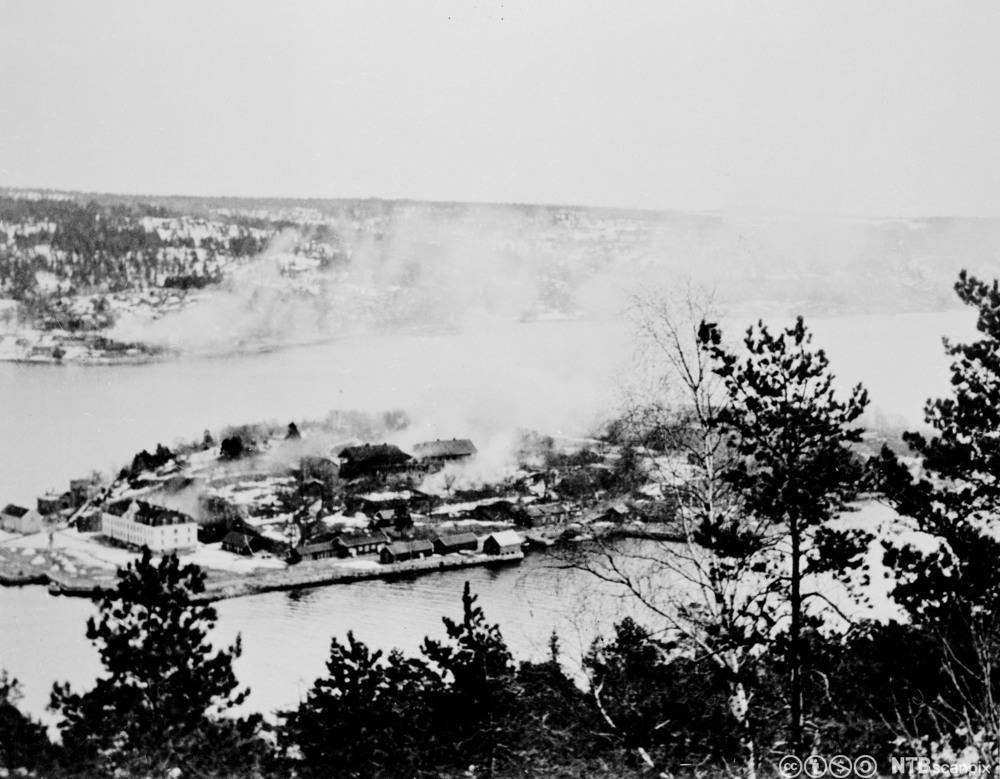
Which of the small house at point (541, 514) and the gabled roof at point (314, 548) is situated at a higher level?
the small house at point (541, 514)

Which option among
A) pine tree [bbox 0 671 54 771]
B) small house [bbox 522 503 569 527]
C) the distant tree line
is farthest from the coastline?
the distant tree line

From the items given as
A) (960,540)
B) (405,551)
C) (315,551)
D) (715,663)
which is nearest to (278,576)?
(315,551)

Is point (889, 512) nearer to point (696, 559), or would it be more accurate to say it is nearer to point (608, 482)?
point (608, 482)

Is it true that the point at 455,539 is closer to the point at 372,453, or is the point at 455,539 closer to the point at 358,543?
the point at 358,543

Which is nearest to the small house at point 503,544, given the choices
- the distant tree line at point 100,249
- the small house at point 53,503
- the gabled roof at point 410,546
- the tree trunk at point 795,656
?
the gabled roof at point 410,546

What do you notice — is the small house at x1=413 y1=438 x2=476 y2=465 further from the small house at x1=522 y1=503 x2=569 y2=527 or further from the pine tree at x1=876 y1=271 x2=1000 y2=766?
the pine tree at x1=876 y1=271 x2=1000 y2=766

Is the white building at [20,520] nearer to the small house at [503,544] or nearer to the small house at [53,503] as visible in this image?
the small house at [53,503]

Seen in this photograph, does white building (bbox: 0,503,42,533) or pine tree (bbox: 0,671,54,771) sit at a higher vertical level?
white building (bbox: 0,503,42,533)
